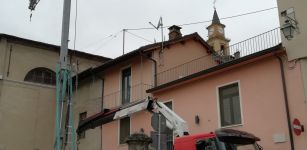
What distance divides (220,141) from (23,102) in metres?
18.6

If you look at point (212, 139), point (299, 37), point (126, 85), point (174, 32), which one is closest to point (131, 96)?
point (126, 85)

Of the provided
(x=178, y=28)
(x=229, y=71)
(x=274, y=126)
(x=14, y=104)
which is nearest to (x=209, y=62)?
(x=178, y=28)

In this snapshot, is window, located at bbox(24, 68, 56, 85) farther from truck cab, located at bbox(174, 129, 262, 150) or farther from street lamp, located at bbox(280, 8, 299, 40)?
truck cab, located at bbox(174, 129, 262, 150)

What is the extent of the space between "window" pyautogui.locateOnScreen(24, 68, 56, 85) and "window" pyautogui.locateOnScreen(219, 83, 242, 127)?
1479 cm

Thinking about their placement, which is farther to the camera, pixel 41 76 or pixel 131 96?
pixel 41 76

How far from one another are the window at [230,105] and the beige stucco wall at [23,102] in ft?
46.9

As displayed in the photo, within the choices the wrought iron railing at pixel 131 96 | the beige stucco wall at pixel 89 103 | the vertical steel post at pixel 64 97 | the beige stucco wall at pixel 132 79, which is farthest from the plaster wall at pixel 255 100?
the beige stucco wall at pixel 89 103

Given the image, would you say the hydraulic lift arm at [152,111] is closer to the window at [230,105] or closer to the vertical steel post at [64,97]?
the vertical steel post at [64,97]

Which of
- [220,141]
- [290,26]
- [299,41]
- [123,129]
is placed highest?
[290,26]

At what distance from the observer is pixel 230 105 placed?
1560 cm

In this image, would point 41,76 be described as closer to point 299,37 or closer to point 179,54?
point 179,54

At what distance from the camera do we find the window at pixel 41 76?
26641 millimetres

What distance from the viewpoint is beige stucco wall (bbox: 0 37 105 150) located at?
25000mm

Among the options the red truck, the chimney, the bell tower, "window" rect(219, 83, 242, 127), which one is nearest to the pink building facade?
"window" rect(219, 83, 242, 127)
